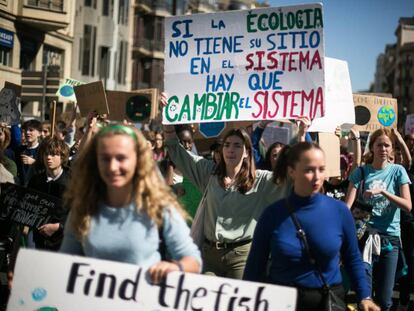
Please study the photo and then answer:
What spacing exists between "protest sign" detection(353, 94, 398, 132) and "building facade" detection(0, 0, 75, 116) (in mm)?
10281

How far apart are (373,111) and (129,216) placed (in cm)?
707

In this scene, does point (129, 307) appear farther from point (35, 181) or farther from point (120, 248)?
point (35, 181)

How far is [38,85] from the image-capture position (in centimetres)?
1255

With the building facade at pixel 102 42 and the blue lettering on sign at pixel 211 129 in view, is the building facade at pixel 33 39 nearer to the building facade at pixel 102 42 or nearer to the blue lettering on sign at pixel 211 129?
the building facade at pixel 102 42

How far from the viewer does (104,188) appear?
307 centimetres

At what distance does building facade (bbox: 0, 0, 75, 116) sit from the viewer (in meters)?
19.6

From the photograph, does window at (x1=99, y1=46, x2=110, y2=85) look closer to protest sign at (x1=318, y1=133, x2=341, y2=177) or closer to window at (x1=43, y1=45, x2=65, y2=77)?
window at (x1=43, y1=45, x2=65, y2=77)

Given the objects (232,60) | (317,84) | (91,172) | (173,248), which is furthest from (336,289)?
(232,60)

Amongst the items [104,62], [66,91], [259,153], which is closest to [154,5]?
[104,62]

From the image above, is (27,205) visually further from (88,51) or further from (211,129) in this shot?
(88,51)

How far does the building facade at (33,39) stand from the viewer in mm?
19625

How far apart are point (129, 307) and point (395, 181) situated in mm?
3357

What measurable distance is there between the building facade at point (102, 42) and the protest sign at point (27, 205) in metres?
25.7

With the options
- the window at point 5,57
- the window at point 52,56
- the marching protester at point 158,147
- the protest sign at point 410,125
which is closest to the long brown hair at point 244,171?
the marching protester at point 158,147
